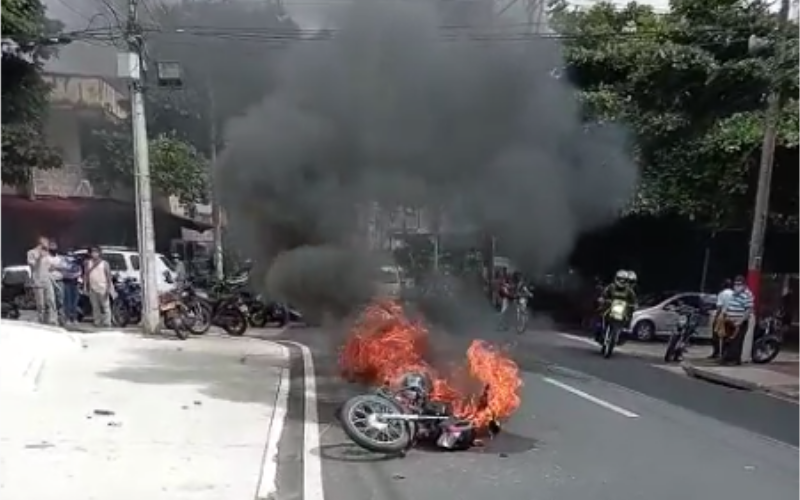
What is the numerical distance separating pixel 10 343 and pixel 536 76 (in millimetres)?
6388

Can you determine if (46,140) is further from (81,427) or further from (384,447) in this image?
(384,447)

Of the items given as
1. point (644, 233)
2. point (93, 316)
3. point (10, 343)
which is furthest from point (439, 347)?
point (644, 233)

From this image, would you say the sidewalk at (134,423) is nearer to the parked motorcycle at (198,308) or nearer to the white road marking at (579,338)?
the parked motorcycle at (198,308)

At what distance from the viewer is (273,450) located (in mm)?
7480

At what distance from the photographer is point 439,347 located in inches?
363

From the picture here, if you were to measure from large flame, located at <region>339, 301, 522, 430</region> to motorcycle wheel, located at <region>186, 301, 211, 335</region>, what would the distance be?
667 cm

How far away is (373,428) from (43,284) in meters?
10.7

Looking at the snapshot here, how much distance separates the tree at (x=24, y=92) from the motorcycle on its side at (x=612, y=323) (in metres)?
8.49

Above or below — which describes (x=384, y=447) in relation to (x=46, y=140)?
below

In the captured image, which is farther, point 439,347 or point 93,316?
point 93,316

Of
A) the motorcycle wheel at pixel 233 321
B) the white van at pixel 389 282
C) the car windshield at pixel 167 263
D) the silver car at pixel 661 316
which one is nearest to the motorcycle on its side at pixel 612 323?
the silver car at pixel 661 316

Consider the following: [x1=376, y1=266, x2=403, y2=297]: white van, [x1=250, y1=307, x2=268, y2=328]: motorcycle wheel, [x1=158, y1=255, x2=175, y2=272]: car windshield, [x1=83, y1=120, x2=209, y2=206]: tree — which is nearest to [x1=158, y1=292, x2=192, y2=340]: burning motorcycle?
[x1=83, y1=120, x2=209, y2=206]: tree

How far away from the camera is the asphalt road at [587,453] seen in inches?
262

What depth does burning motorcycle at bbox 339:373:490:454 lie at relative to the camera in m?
7.43
